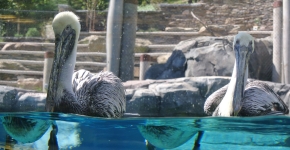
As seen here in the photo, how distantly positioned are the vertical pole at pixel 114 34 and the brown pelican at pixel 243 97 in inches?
150

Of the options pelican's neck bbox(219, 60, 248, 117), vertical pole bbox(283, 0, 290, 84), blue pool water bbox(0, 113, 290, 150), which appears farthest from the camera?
vertical pole bbox(283, 0, 290, 84)

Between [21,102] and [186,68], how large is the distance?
12.0ft

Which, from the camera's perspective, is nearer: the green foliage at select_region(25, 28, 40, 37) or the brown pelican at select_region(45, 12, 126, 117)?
the brown pelican at select_region(45, 12, 126, 117)

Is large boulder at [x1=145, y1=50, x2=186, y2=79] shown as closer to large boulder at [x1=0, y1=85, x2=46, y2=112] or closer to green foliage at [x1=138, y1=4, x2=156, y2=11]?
large boulder at [x1=0, y1=85, x2=46, y2=112]

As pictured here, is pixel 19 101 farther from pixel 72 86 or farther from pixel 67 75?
pixel 67 75

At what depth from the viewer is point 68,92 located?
600 cm

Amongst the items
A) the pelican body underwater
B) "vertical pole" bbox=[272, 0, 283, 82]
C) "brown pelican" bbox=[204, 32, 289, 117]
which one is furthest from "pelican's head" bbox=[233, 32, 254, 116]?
"vertical pole" bbox=[272, 0, 283, 82]

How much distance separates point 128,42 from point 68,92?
4.62 metres

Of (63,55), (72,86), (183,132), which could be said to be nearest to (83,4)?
(72,86)

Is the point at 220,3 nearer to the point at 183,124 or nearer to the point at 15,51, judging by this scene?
the point at 15,51

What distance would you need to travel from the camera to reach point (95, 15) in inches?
654

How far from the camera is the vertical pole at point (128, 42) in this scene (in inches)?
408

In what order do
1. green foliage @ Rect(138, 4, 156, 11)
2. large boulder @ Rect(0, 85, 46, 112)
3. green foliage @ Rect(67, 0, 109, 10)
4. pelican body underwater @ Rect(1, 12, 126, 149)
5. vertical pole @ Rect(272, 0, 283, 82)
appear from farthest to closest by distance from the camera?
1. green foliage @ Rect(138, 4, 156, 11)
2. green foliage @ Rect(67, 0, 109, 10)
3. vertical pole @ Rect(272, 0, 283, 82)
4. large boulder @ Rect(0, 85, 46, 112)
5. pelican body underwater @ Rect(1, 12, 126, 149)

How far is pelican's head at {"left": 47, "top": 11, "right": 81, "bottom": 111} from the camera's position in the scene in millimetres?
5905
